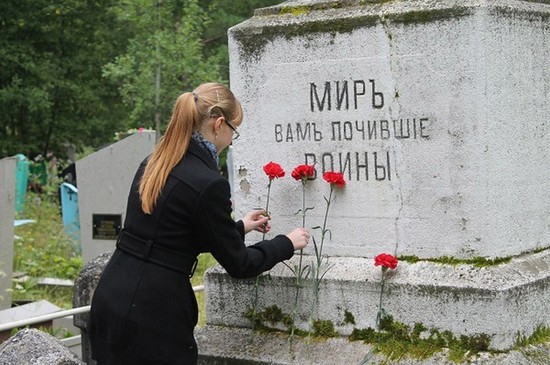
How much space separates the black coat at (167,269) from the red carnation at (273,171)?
1.69 ft

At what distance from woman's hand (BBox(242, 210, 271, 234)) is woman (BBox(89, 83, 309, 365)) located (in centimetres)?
42

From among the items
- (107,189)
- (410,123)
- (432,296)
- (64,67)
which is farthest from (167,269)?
(64,67)

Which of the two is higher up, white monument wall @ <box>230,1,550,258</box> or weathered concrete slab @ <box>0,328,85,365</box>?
white monument wall @ <box>230,1,550,258</box>

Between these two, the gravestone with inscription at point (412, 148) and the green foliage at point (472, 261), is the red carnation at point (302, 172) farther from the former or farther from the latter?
the green foliage at point (472, 261)

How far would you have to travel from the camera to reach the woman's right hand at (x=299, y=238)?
4.04 m

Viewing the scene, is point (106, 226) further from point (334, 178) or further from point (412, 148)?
point (412, 148)

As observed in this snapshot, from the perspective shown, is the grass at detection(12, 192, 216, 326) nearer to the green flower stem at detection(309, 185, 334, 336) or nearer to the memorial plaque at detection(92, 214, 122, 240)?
the memorial plaque at detection(92, 214, 122, 240)

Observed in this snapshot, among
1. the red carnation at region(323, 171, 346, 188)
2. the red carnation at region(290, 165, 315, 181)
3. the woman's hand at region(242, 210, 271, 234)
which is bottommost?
the woman's hand at region(242, 210, 271, 234)

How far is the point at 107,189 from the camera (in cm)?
962

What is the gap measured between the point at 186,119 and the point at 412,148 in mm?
947

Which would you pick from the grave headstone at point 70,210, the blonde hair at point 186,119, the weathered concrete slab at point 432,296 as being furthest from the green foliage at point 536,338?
the grave headstone at point 70,210

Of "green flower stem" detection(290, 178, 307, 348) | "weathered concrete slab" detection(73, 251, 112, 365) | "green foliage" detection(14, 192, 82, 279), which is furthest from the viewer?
"green foliage" detection(14, 192, 82, 279)

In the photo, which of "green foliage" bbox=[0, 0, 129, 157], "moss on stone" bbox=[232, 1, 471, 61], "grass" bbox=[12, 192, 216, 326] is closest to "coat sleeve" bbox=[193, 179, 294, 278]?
"moss on stone" bbox=[232, 1, 471, 61]

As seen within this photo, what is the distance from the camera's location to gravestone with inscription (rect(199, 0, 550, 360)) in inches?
153
